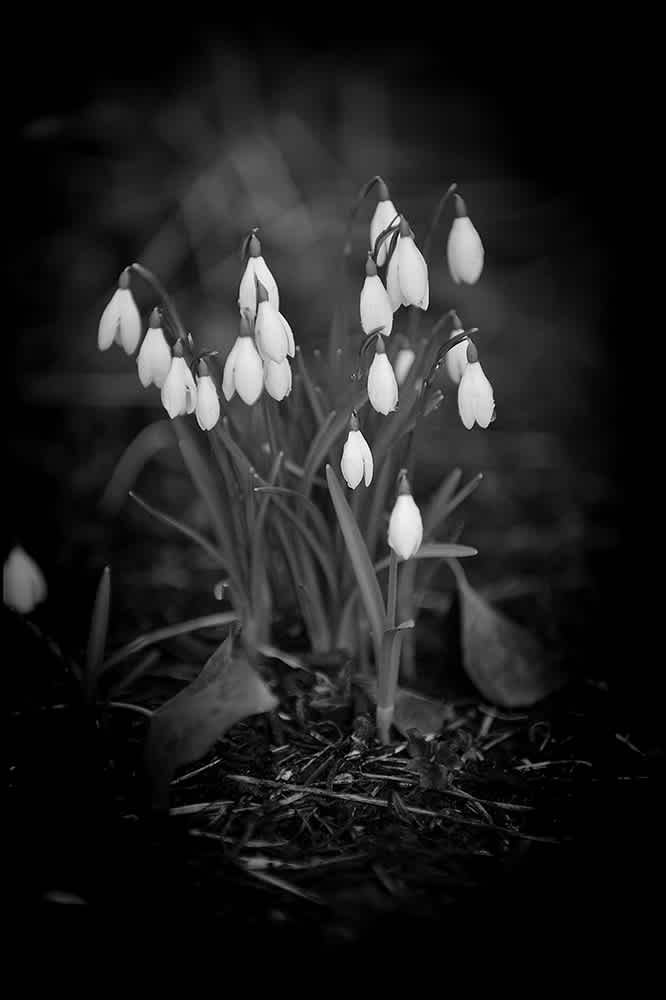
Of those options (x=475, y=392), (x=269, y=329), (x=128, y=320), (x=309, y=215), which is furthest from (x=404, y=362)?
(x=309, y=215)

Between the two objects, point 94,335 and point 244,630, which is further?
point 94,335

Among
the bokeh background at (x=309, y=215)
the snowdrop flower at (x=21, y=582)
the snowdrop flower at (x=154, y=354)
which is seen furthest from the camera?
the bokeh background at (x=309, y=215)

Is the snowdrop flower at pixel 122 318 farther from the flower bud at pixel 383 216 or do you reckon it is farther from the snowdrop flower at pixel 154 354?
the flower bud at pixel 383 216

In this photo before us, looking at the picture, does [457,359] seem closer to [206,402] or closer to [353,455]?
[353,455]

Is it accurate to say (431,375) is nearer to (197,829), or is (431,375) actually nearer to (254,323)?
(254,323)

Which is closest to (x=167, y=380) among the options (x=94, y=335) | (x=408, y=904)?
(x=408, y=904)

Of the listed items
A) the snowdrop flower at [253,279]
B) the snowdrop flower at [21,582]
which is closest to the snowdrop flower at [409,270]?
the snowdrop flower at [253,279]

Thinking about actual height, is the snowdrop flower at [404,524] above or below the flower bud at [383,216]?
below
